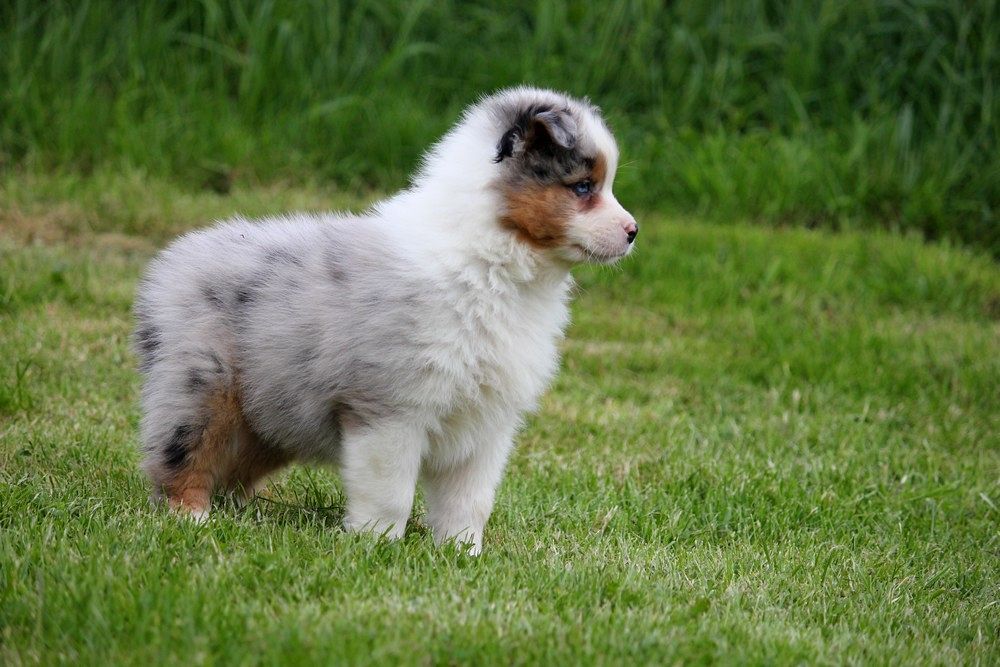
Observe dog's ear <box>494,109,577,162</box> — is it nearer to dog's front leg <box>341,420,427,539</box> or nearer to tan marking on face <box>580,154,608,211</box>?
tan marking on face <box>580,154,608,211</box>

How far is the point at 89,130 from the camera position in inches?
347

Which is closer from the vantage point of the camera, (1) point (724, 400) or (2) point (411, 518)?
(2) point (411, 518)

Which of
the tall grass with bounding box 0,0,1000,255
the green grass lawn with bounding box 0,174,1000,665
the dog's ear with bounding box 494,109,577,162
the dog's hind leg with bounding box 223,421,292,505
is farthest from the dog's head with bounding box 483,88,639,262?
the tall grass with bounding box 0,0,1000,255

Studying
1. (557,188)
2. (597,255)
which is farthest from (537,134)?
(597,255)

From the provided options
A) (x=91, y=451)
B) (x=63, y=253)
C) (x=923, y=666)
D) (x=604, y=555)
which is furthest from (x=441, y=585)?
(x=63, y=253)

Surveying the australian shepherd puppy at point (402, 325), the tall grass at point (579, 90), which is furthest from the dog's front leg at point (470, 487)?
the tall grass at point (579, 90)

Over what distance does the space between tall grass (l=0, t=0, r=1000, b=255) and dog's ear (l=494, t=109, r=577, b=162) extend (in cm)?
511

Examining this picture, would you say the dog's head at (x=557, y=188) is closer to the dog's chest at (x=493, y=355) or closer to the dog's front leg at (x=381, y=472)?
the dog's chest at (x=493, y=355)

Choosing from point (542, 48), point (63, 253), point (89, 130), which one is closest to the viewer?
point (63, 253)

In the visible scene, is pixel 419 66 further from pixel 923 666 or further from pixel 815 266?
pixel 923 666

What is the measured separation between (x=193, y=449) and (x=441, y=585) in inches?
40.7

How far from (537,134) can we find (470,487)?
1169 mm

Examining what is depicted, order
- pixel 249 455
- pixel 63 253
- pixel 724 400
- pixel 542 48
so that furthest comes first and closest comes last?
pixel 542 48, pixel 63 253, pixel 724 400, pixel 249 455

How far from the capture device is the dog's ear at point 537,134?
12.9 feet
